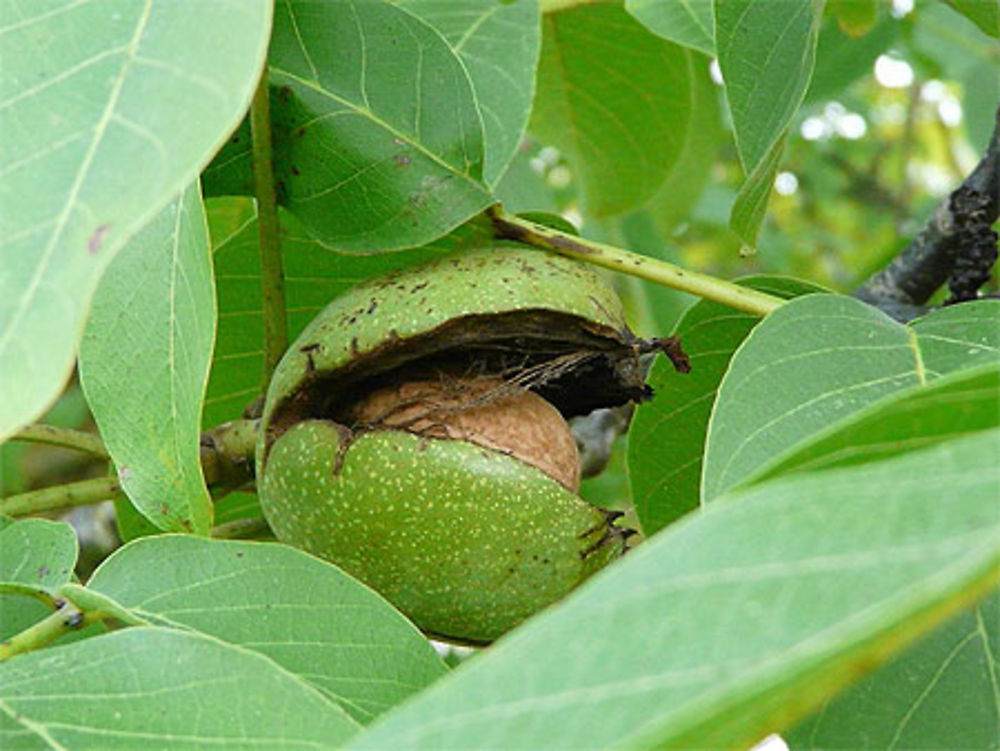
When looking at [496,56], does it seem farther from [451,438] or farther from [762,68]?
[451,438]

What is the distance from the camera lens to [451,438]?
43.3 inches

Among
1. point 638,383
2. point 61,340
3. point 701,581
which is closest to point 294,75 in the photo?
point 638,383

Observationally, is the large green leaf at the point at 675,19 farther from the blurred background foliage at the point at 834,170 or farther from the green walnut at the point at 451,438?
the green walnut at the point at 451,438

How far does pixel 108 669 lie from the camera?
0.86m

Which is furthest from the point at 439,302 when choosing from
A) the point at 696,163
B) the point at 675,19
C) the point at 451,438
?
the point at 696,163

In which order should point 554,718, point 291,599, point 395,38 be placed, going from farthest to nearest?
point 395,38 → point 291,599 → point 554,718

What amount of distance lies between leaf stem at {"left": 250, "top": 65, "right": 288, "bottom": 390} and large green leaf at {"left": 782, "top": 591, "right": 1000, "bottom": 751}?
0.63 meters

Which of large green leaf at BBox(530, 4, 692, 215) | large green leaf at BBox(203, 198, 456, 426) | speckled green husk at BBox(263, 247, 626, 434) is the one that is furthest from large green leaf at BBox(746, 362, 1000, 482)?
large green leaf at BBox(530, 4, 692, 215)

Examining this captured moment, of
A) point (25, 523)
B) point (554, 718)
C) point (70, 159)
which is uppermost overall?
point (70, 159)

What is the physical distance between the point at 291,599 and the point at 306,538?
0.12 metres

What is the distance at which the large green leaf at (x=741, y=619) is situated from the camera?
0.49 m

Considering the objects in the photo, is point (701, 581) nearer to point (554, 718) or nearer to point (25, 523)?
point (554, 718)

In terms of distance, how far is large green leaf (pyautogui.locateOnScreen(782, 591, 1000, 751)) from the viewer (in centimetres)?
84

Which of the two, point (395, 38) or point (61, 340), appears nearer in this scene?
point (61, 340)
